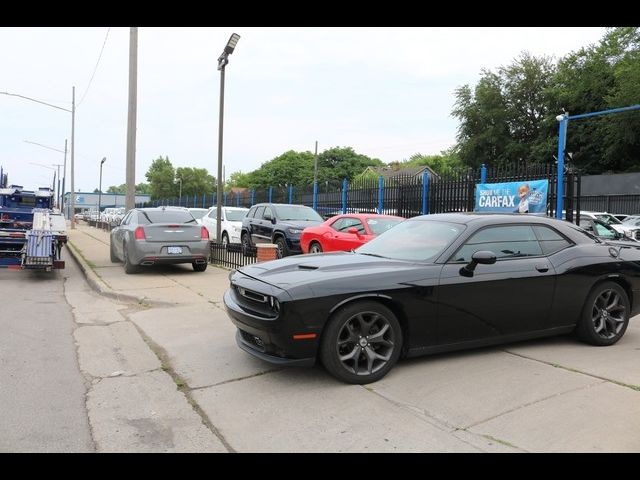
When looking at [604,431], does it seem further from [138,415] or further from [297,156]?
[297,156]

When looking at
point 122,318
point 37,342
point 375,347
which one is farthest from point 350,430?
point 122,318

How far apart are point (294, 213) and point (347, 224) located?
2967mm

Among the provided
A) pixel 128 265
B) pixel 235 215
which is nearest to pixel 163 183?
pixel 235 215

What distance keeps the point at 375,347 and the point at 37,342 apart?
3950mm

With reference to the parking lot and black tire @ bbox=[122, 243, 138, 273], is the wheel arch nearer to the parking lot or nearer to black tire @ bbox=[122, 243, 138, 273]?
the parking lot

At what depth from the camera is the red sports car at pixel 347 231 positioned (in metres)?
11.1

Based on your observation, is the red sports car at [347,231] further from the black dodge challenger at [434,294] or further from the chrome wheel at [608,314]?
the chrome wheel at [608,314]

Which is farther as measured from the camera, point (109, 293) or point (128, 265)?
point (128, 265)

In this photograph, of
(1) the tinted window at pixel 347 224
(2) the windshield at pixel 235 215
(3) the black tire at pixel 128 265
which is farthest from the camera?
(2) the windshield at pixel 235 215

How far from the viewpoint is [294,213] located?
1437 cm

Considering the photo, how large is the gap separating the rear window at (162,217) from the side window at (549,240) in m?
8.27

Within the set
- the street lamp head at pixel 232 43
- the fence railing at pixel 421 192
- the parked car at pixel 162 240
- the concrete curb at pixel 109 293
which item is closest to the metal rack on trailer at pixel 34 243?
Answer: the concrete curb at pixel 109 293

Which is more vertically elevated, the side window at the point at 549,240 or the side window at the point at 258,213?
the side window at the point at 258,213

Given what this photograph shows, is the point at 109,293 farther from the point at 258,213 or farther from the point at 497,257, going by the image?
the point at 497,257
